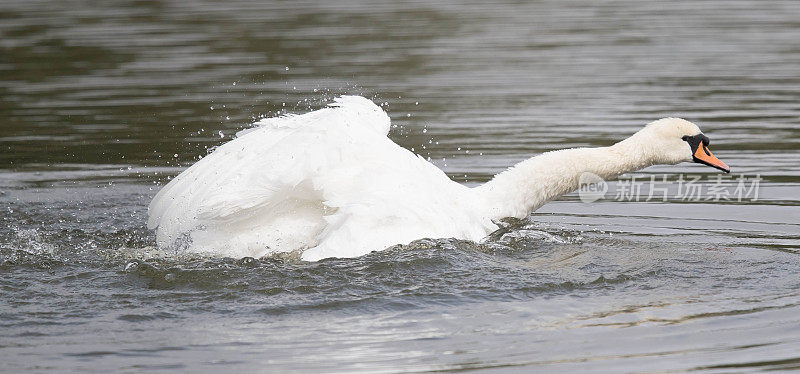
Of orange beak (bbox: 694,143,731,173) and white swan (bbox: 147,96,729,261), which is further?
orange beak (bbox: 694,143,731,173)

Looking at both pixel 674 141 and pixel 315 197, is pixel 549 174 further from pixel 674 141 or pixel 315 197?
pixel 315 197

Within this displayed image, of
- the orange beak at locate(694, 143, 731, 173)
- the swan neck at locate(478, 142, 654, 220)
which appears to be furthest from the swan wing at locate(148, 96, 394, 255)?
the orange beak at locate(694, 143, 731, 173)

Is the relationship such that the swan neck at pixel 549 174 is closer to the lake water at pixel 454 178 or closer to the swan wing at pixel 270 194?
the lake water at pixel 454 178

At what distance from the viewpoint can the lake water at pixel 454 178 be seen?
→ 6.79 metres

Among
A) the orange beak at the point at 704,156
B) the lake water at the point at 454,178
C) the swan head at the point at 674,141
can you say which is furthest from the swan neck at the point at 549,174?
the orange beak at the point at 704,156

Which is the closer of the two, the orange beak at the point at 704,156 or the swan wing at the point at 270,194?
the swan wing at the point at 270,194

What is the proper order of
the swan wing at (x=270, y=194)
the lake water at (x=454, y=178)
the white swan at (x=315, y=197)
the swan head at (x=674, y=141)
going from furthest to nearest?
the swan head at (x=674, y=141) < the swan wing at (x=270, y=194) < the white swan at (x=315, y=197) < the lake water at (x=454, y=178)

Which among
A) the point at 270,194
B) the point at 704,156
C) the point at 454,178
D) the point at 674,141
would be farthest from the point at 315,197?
the point at 454,178

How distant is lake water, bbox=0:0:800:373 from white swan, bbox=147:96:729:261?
18cm

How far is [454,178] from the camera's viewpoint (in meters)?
12.6

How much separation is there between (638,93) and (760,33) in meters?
6.25

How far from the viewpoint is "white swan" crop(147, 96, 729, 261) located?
8031mm

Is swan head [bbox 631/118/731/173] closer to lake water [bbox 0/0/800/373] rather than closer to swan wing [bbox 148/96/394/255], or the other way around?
lake water [bbox 0/0/800/373]

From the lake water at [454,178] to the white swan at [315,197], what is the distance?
0.58 ft
